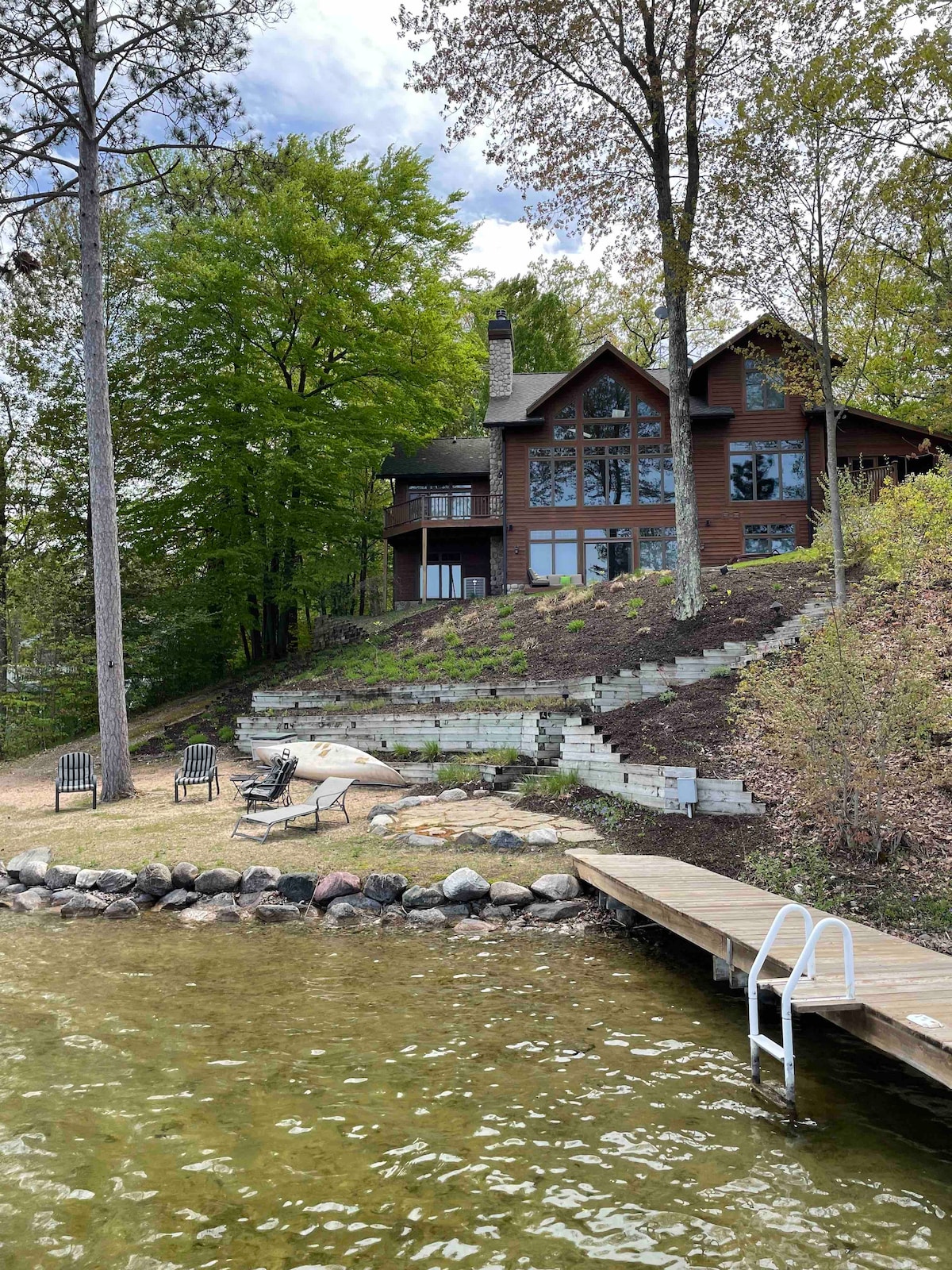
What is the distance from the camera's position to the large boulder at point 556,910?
738cm

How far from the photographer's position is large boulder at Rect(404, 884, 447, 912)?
7586mm

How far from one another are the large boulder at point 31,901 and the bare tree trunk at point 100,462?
13.8ft

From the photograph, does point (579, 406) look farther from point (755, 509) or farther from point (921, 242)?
point (921, 242)

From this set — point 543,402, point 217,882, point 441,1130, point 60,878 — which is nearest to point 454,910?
point 217,882

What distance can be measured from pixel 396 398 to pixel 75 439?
8.28 meters

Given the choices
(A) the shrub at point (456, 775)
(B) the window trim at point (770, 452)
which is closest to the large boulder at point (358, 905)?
(A) the shrub at point (456, 775)

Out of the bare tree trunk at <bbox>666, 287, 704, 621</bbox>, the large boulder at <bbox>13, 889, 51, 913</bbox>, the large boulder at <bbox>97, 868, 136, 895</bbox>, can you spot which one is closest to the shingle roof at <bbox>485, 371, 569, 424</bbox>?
the bare tree trunk at <bbox>666, 287, 704, 621</bbox>

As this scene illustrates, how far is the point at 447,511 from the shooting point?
89.2ft

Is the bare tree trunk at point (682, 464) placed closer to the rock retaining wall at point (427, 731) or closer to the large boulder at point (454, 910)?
the rock retaining wall at point (427, 731)

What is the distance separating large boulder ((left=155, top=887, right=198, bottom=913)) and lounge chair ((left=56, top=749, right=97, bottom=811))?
4.60 m

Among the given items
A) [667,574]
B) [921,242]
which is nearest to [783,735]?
[667,574]

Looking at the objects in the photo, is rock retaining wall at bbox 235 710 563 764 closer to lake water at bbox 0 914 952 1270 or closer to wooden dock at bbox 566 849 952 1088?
wooden dock at bbox 566 849 952 1088

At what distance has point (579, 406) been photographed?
2616 cm

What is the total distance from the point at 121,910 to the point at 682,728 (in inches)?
250
